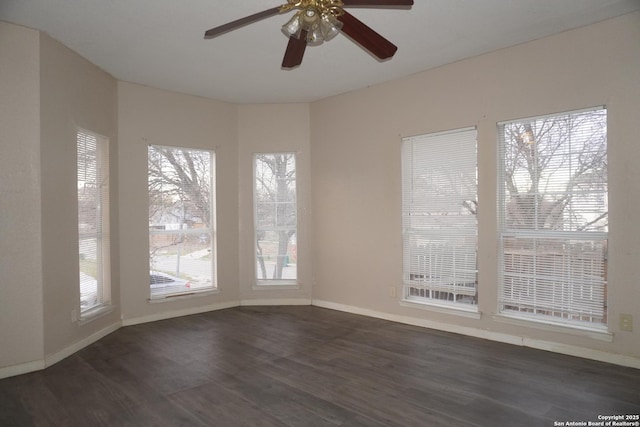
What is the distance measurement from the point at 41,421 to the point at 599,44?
5075 millimetres

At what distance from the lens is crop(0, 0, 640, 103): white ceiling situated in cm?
312

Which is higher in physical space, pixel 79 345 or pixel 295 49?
pixel 295 49

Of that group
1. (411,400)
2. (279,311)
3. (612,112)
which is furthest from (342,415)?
(612,112)

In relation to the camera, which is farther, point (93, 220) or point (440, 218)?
point (440, 218)

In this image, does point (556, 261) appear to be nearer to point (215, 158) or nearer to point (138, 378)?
point (138, 378)

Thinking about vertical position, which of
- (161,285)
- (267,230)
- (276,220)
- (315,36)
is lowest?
(161,285)

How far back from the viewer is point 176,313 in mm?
5207

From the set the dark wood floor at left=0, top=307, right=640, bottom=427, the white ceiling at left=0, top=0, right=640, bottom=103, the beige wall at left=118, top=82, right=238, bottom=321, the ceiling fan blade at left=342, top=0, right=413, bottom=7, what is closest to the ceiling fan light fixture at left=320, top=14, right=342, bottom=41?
the ceiling fan blade at left=342, top=0, right=413, bottom=7

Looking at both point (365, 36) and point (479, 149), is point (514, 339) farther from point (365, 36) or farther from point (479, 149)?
point (365, 36)

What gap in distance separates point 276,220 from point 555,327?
142 inches

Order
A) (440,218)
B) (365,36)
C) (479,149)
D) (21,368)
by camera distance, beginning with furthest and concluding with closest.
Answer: (440,218) → (479,149) → (21,368) → (365,36)

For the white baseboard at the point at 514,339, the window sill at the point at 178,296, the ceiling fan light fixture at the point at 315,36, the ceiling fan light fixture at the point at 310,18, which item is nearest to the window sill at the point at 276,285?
the window sill at the point at 178,296

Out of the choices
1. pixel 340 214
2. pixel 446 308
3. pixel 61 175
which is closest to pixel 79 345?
pixel 61 175

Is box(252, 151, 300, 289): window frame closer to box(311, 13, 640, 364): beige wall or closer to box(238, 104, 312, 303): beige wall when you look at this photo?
box(238, 104, 312, 303): beige wall
